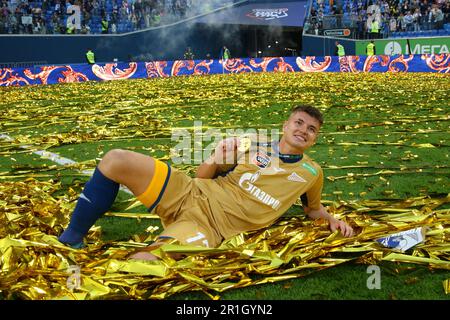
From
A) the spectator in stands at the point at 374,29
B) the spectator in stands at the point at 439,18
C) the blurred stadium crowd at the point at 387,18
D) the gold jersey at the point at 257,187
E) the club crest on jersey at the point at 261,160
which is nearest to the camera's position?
the gold jersey at the point at 257,187

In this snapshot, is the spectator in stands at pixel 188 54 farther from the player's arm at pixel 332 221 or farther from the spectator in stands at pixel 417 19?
the player's arm at pixel 332 221

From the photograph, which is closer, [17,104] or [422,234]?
[422,234]

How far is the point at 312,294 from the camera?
277cm

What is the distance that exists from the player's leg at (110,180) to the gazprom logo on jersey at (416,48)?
80.8ft

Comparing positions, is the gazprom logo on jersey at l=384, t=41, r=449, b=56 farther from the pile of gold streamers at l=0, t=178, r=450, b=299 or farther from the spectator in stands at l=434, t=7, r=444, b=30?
the pile of gold streamers at l=0, t=178, r=450, b=299

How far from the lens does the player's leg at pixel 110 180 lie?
3.02 meters

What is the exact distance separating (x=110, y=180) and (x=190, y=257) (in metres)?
0.67

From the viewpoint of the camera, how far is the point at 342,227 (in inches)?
141

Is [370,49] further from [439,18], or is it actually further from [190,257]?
[190,257]

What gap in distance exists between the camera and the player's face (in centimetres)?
345

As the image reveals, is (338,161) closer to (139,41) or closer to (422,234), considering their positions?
(422,234)

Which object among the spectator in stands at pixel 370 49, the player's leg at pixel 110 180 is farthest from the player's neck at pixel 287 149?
the spectator in stands at pixel 370 49

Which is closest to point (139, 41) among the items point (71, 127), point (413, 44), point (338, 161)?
point (413, 44)

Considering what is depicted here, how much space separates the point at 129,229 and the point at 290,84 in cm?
1375
